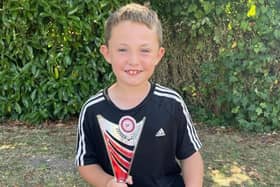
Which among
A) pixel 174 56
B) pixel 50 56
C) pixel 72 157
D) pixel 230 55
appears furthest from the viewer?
pixel 174 56

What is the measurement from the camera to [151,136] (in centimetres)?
210

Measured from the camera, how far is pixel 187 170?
218 centimetres

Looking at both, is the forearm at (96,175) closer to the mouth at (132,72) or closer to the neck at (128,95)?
the neck at (128,95)

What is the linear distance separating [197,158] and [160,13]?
3.59 m

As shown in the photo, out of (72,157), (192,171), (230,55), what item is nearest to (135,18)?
(192,171)

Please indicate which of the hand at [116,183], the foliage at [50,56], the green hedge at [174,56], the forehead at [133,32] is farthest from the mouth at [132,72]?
the foliage at [50,56]

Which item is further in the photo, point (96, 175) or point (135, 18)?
point (96, 175)

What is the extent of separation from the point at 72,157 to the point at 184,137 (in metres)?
2.43

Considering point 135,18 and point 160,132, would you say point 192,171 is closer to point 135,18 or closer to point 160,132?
point 160,132

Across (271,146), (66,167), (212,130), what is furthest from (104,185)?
(212,130)

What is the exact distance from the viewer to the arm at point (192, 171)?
216 centimetres

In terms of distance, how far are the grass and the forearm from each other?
167 centimetres

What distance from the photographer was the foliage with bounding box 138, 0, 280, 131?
4910 millimetres

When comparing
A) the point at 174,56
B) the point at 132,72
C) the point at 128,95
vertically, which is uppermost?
the point at 132,72
